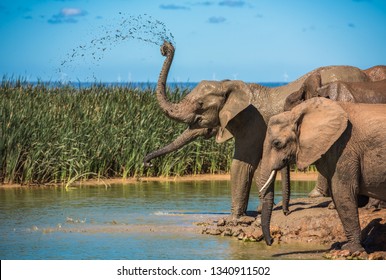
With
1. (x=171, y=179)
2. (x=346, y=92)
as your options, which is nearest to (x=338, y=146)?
(x=346, y=92)

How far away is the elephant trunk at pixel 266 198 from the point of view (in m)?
12.5

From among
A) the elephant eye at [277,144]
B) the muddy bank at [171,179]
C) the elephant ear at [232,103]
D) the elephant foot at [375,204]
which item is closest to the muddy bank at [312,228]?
the elephant foot at [375,204]

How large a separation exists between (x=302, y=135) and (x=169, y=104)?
392 cm

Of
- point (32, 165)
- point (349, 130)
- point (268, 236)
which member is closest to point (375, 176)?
point (349, 130)

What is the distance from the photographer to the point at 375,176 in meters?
12.2

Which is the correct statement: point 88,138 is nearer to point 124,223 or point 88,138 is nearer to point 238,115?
point 124,223

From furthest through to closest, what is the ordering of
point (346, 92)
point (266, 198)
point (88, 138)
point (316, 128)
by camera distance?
point (88, 138)
point (346, 92)
point (266, 198)
point (316, 128)

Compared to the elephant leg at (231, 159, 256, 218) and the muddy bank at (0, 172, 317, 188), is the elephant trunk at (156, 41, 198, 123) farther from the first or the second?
the muddy bank at (0, 172, 317, 188)

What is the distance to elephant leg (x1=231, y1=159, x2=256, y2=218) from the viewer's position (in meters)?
15.7

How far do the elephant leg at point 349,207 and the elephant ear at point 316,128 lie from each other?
0.43 m

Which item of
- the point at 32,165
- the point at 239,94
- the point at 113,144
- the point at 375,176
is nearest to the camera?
the point at 375,176

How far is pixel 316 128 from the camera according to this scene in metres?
12.2
